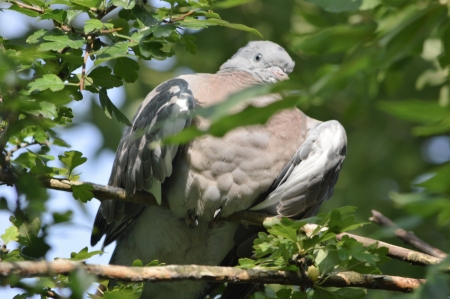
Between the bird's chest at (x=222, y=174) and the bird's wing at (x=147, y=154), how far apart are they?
138mm

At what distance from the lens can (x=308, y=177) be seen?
4.22m

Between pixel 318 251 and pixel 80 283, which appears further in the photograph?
pixel 318 251

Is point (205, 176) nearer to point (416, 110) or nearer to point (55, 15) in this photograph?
point (55, 15)

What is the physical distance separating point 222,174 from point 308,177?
23.0 inches

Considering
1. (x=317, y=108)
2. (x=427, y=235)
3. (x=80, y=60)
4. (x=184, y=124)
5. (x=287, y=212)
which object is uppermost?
(x=80, y=60)

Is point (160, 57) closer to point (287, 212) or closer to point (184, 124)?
point (184, 124)

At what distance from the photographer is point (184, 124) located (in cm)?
404

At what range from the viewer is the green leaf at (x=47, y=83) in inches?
108

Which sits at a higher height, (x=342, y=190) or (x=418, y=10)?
(x=418, y=10)

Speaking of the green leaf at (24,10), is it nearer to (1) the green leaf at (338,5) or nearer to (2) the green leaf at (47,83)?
(2) the green leaf at (47,83)

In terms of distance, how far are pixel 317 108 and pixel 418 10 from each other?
5969 millimetres

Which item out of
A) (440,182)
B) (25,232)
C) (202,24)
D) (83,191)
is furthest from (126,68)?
(440,182)

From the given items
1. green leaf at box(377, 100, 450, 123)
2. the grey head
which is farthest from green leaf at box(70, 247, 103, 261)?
the grey head

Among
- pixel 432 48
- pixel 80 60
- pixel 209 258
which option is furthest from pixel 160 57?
pixel 432 48
